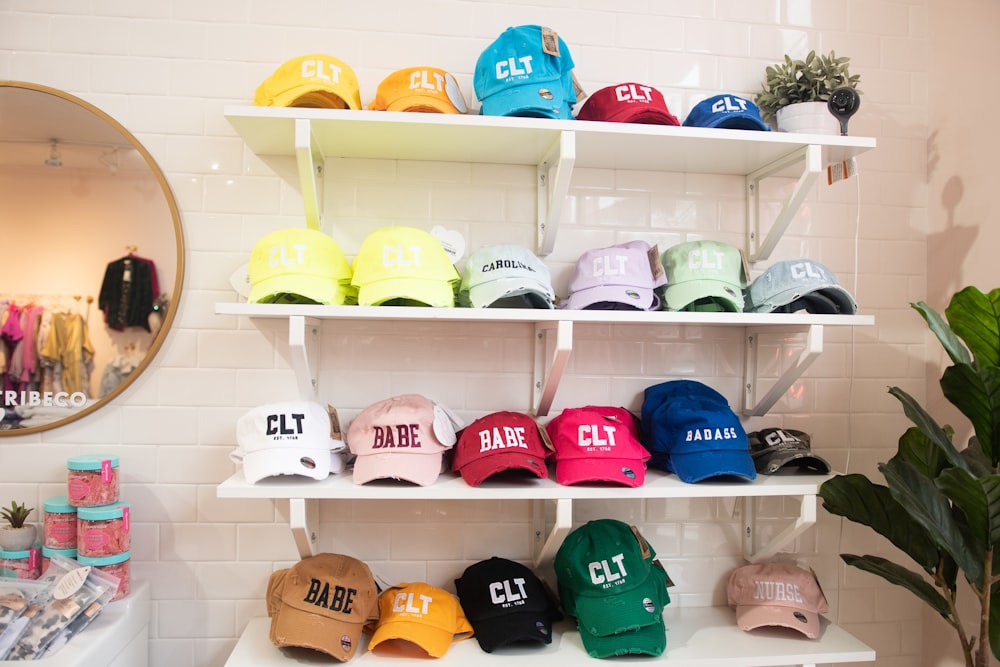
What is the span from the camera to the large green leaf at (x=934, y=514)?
58.1 inches

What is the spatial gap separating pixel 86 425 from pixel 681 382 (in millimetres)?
1605

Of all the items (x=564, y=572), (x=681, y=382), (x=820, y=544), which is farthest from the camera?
(x=820, y=544)

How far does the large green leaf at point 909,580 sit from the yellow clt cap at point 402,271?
45.9 inches

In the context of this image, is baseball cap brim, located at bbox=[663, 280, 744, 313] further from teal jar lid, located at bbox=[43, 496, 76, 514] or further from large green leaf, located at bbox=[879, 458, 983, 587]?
teal jar lid, located at bbox=[43, 496, 76, 514]

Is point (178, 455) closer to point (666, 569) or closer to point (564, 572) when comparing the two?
point (564, 572)

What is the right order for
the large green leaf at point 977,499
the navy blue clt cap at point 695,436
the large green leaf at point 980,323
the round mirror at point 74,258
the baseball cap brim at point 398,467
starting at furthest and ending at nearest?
the round mirror at point 74,258 → the navy blue clt cap at point 695,436 → the baseball cap brim at point 398,467 → the large green leaf at point 980,323 → the large green leaf at point 977,499

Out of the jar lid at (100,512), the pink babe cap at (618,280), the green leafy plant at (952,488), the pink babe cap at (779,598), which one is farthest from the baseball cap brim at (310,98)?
the pink babe cap at (779,598)

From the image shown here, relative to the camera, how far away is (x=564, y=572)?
5.95 feet

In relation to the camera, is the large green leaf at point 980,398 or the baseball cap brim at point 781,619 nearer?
the large green leaf at point 980,398

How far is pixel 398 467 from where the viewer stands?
5.36ft

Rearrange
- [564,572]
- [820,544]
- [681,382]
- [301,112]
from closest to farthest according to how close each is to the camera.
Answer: [301,112] → [564,572] → [681,382] → [820,544]

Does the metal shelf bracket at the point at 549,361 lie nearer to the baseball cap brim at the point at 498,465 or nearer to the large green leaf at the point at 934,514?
the baseball cap brim at the point at 498,465

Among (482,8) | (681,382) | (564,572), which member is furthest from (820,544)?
(482,8)

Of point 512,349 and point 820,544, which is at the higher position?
point 512,349
